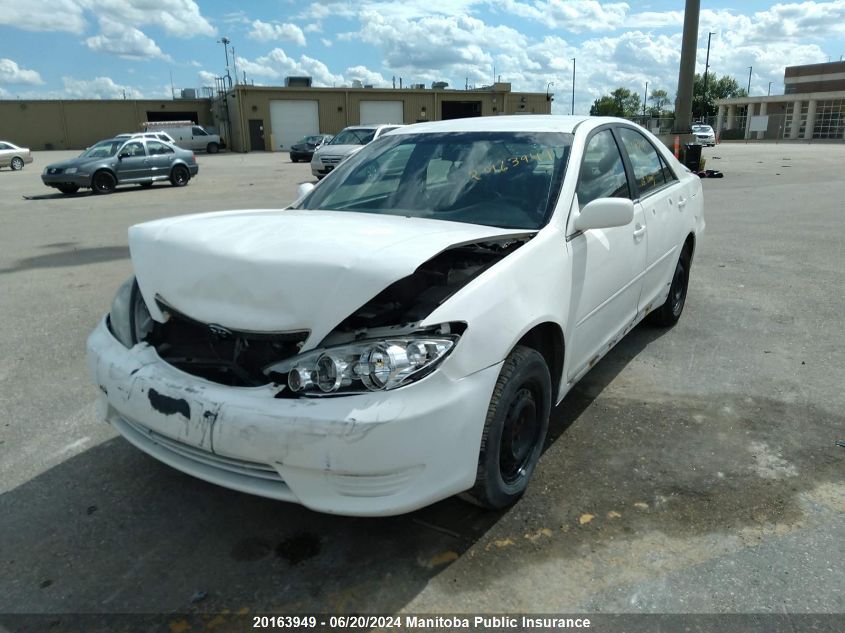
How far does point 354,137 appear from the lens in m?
21.8

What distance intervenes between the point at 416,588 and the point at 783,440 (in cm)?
229

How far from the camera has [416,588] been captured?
8.00 feet

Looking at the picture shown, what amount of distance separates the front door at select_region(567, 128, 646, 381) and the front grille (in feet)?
4.67

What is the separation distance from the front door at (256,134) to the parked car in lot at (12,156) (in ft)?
75.2

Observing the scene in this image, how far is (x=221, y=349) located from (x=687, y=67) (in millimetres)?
15673

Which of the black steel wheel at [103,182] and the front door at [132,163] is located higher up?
the front door at [132,163]

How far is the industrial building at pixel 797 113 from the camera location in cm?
6378

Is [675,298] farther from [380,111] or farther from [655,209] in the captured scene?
[380,111]

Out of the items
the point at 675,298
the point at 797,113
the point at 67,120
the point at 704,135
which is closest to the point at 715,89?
the point at 797,113

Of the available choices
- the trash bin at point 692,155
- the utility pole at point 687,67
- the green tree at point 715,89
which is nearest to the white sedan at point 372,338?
the utility pole at point 687,67

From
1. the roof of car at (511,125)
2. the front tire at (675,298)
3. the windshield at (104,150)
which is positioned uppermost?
the roof of car at (511,125)

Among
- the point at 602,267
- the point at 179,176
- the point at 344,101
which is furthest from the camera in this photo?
the point at 344,101

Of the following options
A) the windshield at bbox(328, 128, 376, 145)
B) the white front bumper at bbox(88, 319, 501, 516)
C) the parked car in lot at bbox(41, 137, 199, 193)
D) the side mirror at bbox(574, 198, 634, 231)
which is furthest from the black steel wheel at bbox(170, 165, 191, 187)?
the white front bumper at bbox(88, 319, 501, 516)

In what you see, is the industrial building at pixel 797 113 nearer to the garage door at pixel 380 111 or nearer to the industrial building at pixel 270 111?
the industrial building at pixel 270 111
